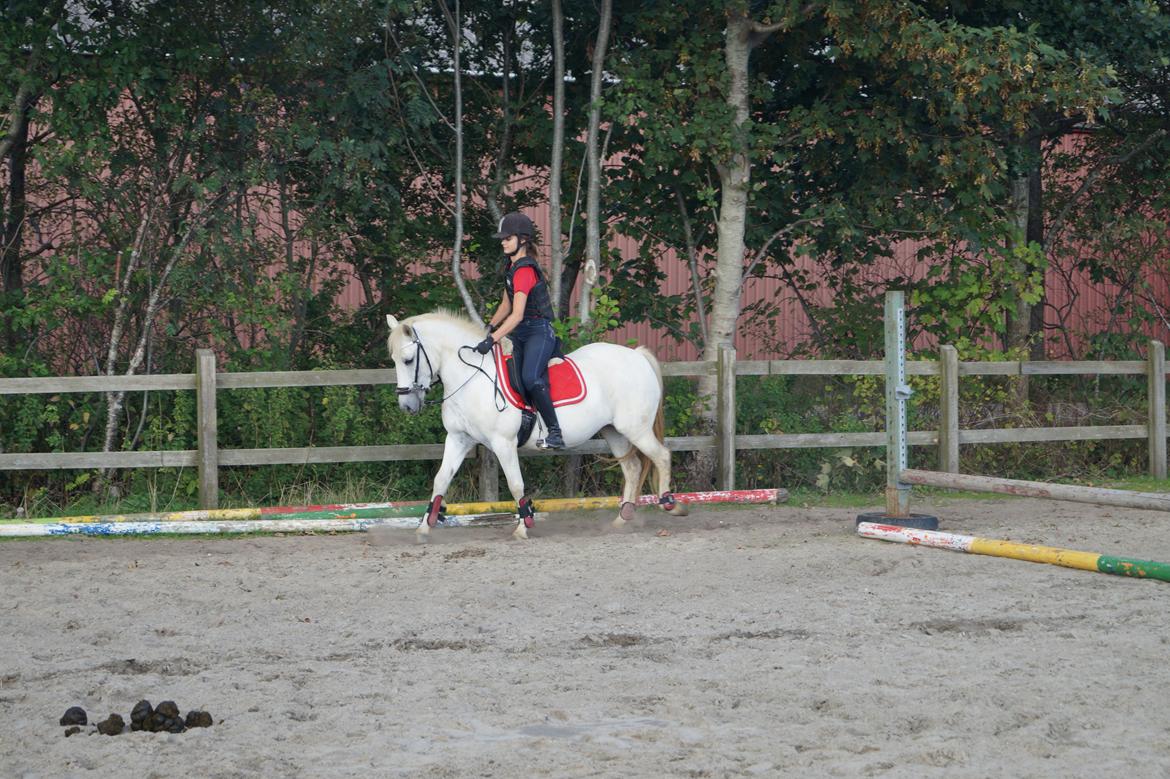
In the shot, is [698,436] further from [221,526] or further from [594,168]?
[221,526]

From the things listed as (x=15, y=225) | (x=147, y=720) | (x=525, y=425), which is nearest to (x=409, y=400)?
(x=525, y=425)

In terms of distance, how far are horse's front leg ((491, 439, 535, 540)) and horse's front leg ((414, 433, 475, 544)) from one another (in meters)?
0.27

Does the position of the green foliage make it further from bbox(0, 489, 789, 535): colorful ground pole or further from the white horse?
bbox(0, 489, 789, 535): colorful ground pole

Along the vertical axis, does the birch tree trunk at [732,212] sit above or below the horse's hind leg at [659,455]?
above

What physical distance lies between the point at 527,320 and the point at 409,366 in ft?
3.16

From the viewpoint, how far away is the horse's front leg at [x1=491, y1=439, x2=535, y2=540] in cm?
939

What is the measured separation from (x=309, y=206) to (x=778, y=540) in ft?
19.1

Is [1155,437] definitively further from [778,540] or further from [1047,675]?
[1047,675]

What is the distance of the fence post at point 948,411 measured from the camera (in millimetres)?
12023

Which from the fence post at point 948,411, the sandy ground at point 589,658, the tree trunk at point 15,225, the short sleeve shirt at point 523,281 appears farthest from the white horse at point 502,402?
the tree trunk at point 15,225

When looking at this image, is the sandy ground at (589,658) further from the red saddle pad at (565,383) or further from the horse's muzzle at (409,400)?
the red saddle pad at (565,383)

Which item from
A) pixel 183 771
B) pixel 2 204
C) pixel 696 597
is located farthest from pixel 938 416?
Answer: pixel 183 771

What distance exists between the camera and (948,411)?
1203 cm

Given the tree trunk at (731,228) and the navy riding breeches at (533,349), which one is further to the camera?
the tree trunk at (731,228)
